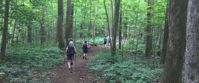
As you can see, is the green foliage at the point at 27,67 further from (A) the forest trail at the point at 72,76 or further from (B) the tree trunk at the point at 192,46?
(B) the tree trunk at the point at 192,46

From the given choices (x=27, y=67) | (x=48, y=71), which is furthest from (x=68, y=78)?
(x=27, y=67)

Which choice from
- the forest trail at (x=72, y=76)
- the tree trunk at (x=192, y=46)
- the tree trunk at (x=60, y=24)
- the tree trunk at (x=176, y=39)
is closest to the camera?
the tree trunk at (x=192, y=46)

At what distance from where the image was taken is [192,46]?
15.7ft

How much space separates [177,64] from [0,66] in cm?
970

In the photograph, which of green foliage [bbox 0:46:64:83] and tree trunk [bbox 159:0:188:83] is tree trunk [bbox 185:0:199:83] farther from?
green foliage [bbox 0:46:64:83]

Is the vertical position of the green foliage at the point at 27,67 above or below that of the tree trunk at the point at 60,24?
below

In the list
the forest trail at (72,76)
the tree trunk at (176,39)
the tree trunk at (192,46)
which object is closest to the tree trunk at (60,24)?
the forest trail at (72,76)

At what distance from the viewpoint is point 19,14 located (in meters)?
18.4

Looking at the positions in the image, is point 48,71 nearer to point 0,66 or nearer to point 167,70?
point 0,66

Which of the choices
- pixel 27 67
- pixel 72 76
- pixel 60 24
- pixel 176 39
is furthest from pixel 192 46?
pixel 60 24

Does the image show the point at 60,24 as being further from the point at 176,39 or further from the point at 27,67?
the point at 176,39

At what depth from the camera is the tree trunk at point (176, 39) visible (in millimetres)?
7895

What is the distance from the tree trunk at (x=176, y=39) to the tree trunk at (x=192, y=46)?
3217mm

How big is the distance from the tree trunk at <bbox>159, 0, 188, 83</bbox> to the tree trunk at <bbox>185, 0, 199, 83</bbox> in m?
3.22
